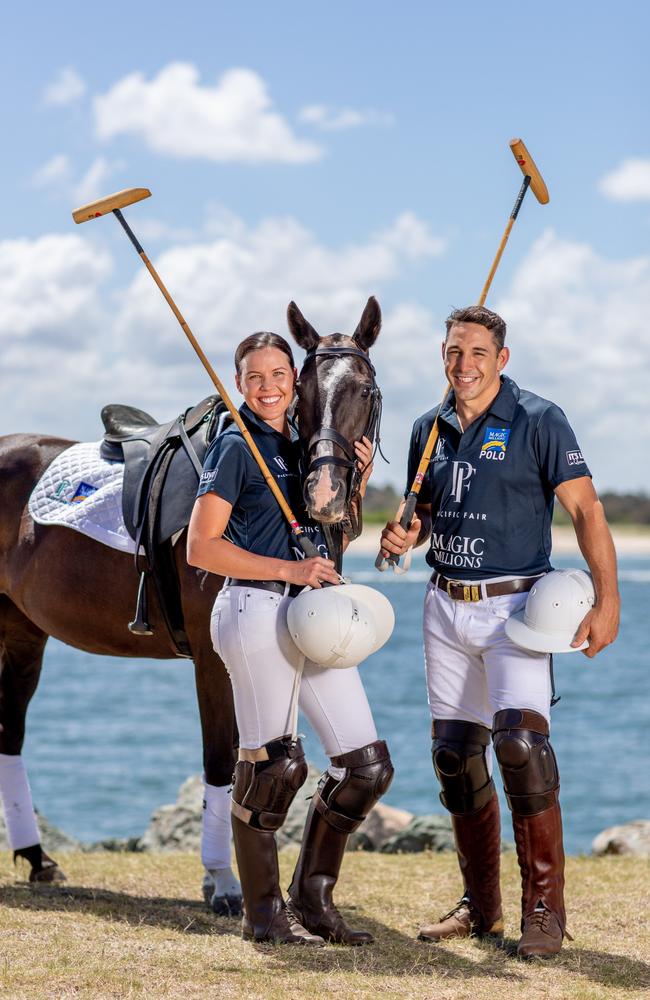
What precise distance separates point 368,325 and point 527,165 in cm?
90

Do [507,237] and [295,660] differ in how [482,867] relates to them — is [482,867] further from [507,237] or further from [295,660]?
[507,237]

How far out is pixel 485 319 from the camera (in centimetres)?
429

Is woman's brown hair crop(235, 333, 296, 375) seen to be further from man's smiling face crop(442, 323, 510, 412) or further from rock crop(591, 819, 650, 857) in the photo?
rock crop(591, 819, 650, 857)

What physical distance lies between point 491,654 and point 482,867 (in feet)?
2.94

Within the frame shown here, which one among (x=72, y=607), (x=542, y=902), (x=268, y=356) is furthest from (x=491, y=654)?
(x=72, y=607)

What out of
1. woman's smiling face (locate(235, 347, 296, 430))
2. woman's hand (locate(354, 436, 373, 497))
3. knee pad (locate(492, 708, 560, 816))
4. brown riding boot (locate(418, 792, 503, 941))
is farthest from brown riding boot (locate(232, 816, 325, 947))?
woman's smiling face (locate(235, 347, 296, 430))

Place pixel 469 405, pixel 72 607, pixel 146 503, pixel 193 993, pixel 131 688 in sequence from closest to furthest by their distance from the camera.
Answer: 1. pixel 193 993
2. pixel 469 405
3. pixel 146 503
4. pixel 72 607
5. pixel 131 688

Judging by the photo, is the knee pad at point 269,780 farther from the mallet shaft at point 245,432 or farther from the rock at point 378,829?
the rock at point 378,829

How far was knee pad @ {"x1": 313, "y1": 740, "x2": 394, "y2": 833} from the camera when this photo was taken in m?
4.11

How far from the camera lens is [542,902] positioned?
4.21m

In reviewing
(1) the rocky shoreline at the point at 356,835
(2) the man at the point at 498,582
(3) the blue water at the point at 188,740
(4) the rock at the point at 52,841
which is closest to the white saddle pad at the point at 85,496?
(2) the man at the point at 498,582

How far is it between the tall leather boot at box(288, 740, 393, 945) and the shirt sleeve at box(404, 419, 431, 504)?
935 mm

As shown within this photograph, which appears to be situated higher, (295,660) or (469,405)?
(469,405)

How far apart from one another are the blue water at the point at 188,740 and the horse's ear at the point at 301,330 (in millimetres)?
8642
